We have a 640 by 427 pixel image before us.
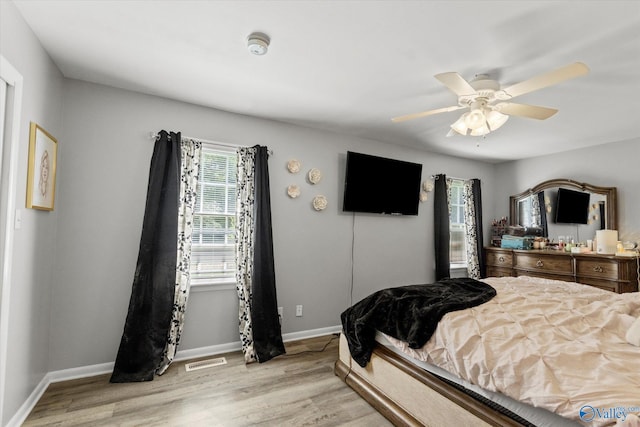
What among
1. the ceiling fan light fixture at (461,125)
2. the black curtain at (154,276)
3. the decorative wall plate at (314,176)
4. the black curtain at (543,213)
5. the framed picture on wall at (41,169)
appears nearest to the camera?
the framed picture on wall at (41,169)

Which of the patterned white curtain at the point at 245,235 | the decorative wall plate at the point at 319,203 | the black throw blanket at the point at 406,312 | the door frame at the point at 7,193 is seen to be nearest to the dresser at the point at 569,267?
the black throw blanket at the point at 406,312

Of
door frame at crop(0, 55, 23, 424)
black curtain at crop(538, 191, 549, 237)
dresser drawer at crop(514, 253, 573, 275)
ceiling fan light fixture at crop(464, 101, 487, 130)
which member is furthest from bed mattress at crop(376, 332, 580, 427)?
black curtain at crop(538, 191, 549, 237)

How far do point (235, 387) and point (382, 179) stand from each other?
112 inches

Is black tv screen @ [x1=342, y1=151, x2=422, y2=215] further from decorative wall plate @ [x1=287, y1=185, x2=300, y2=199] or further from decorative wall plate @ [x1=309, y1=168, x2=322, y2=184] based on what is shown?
decorative wall plate @ [x1=287, y1=185, x2=300, y2=199]

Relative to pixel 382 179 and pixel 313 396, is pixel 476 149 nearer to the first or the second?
pixel 382 179

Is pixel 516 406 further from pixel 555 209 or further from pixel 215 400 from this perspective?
pixel 555 209

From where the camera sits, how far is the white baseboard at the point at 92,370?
79.7 inches

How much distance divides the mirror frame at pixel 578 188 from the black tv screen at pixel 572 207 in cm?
9

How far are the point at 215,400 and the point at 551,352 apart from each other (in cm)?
217

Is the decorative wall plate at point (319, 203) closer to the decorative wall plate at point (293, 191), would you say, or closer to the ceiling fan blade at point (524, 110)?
the decorative wall plate at point (293, 191)

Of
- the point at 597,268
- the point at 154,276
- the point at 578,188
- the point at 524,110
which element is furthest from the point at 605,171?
the point at 154,276

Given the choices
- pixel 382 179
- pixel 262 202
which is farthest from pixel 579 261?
pixel 262 202

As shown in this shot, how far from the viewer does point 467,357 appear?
64.2 inches

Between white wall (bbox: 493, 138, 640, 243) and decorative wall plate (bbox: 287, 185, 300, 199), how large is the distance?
12.3 ft
